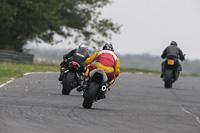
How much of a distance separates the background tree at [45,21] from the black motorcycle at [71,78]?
93.6ft

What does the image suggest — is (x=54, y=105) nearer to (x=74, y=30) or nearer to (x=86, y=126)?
(x=86, y=126)

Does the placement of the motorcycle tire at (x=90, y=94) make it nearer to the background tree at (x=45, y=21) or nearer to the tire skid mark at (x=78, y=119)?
the tire skid mark at (x=78, y=119)

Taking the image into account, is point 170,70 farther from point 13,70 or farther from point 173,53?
point 13,70

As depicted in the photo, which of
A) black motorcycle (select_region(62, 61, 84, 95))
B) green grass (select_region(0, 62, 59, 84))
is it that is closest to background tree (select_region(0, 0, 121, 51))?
green grass (select_region(0, 62, 59, 84))

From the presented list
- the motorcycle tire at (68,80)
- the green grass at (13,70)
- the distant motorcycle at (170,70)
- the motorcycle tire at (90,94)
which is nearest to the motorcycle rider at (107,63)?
the motorcycle tire at (90,94)

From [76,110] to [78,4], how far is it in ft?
149

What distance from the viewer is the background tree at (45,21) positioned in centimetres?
4784

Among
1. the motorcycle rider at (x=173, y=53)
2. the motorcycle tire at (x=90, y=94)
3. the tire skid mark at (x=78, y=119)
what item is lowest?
the tire skid mark at (x=78, y=119)

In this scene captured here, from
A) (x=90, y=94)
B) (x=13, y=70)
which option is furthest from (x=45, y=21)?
(x=90, y=94)

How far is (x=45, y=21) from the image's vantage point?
5122 cm

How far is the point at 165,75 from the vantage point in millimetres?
24312

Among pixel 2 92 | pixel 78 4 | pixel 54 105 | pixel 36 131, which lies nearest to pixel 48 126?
pixel 36 131

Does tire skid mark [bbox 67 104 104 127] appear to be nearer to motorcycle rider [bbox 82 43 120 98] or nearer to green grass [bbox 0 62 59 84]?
motorcycle rider [bbox 82 43 120 98]

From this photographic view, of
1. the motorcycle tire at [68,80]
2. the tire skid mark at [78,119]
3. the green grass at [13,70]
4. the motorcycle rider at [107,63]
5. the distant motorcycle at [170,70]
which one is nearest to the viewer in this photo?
the tire skid mark at [78,119]
